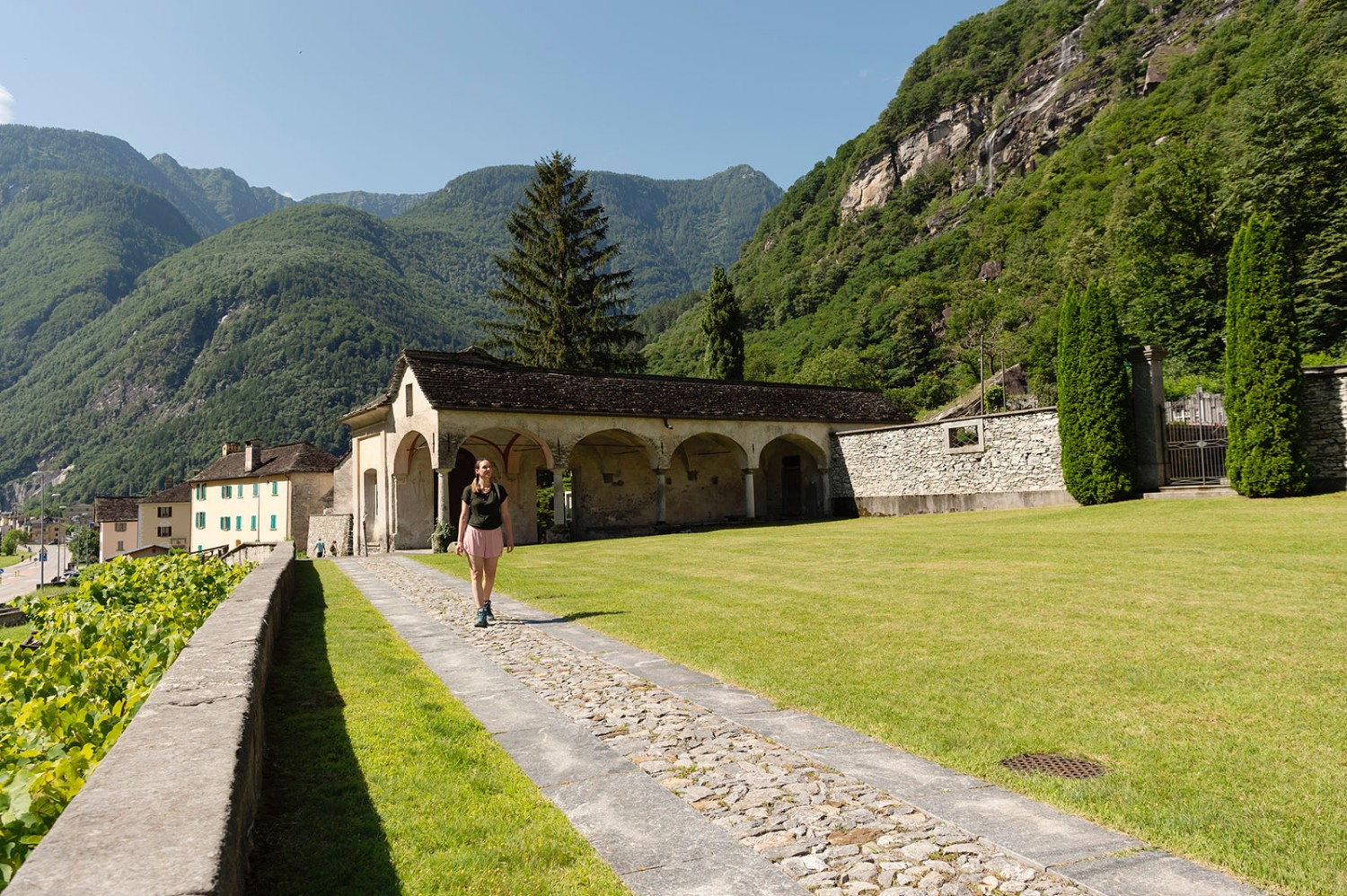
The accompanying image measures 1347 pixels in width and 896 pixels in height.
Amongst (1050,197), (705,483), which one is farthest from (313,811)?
(1050,197)

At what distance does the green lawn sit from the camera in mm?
3316

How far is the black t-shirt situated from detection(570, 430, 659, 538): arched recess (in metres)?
20.5

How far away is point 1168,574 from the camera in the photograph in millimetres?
9914

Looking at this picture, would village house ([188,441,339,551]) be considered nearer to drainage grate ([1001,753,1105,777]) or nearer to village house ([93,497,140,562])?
village house ([93,497,140,562])

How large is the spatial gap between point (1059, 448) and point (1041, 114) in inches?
3405

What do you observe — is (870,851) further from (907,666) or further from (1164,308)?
(1164,308)

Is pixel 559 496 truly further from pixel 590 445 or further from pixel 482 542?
pixel 482 542

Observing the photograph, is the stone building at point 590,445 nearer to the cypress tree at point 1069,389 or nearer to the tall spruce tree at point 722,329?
the cypress tree at point 1069,389

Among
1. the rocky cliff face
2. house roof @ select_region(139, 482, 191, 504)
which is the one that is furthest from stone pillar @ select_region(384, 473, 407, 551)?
the rocky cliff face

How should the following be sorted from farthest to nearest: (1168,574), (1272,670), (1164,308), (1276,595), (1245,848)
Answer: (1164,308) < (1168,574) < (1276,595) < (1272,670) < (1245,848)

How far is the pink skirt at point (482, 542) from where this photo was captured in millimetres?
9125

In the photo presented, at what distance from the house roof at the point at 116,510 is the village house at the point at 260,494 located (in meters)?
27.9

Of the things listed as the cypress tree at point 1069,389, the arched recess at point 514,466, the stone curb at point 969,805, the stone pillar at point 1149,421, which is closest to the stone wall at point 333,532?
the arched recess at point 514,466

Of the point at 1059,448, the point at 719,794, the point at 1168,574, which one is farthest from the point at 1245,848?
the point at 1059,448
